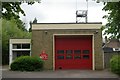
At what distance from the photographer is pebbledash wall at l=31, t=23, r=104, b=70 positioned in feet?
113

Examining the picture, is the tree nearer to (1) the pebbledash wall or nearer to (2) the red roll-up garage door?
(1) the pebbledash wall

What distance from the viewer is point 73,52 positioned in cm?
3609

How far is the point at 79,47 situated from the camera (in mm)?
36094

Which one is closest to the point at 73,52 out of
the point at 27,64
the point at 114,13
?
the point at 27,64

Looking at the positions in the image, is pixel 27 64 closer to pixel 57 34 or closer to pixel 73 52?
pixel 57 34

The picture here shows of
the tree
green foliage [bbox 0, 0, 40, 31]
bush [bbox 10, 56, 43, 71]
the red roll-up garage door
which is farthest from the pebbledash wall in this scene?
green foliage [bbox 0, 0, 40, 31]

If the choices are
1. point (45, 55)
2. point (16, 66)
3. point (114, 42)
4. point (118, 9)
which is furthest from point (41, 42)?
point (118, 9)

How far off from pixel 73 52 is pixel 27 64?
228 inches

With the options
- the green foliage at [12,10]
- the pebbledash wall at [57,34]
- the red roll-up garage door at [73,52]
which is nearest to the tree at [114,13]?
the green foliage at [12,10]

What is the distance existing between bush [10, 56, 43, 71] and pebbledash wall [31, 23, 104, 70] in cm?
176

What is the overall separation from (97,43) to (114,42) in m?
5.71

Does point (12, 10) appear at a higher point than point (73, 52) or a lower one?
higher

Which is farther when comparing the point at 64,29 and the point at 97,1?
the point at 64,29

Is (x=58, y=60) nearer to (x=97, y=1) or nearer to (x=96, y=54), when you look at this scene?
(x=96, y=54)
